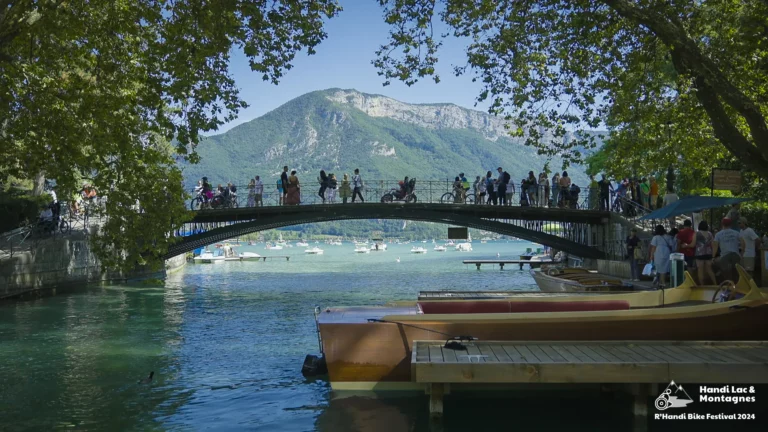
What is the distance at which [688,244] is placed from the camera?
1889 centimetres

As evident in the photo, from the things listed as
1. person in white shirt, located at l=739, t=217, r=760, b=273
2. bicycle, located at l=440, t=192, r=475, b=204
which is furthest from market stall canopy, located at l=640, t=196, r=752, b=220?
bicycle, located at l=440, t=192, r=475, b=204

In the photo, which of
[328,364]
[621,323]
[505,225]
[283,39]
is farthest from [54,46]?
[505,225]

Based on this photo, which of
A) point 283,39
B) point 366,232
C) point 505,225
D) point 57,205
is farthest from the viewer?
point 366,232

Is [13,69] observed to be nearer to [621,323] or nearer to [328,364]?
[328,364]

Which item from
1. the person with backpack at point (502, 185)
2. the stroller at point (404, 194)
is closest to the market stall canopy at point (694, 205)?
the person with backpack at point (502, 185)

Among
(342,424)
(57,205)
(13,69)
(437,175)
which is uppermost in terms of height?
(437,175)

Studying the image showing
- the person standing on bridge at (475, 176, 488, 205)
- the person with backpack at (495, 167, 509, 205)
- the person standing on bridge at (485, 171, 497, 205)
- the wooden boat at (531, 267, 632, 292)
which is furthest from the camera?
the person standing on bridge at (475, 176, 488, 205)

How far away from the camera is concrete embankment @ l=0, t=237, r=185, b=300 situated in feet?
85.3

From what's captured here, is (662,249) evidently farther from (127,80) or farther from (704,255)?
(127,80)

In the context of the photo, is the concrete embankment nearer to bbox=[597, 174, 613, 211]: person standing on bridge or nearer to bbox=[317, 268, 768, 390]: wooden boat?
bbox=[317, 268, 768, 390]: wooden boat

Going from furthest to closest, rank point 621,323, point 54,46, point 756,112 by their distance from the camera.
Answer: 1. point 54,46
2. point 756,112
3. point 621,323

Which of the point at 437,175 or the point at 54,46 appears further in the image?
the point at 437,175

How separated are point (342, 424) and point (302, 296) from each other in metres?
21.1

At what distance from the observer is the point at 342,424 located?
9844 mm
